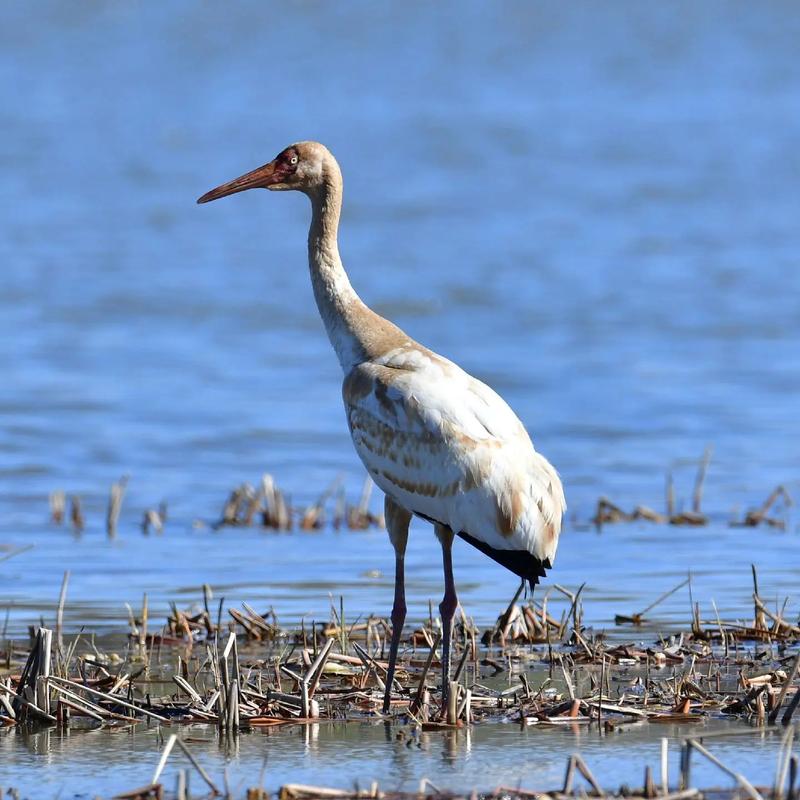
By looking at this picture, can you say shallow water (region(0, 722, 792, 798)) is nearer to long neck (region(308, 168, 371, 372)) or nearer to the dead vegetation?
long neck (region(308, 168, 371, 372))

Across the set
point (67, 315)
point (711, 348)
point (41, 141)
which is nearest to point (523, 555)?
point (711, 348)

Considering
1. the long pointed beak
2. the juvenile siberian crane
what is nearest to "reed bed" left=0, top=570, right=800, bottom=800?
the juvenile siberian crane

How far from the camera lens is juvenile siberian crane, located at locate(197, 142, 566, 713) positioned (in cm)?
809

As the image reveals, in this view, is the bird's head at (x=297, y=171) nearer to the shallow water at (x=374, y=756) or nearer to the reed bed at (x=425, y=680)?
the reed bed at (x=425, y=680)

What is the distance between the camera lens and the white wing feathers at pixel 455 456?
26.6 feet

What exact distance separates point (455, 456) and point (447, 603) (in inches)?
24.4

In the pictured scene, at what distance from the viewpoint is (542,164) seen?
44281 mm

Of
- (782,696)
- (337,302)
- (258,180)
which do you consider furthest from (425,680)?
(258,180)

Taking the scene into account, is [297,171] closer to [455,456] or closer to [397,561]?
[455,456]

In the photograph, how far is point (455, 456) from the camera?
26.8ft

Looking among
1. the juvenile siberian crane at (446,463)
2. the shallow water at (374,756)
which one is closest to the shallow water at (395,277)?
the shallow water at (374,756)

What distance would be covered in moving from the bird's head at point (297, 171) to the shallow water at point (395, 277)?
7.47ft

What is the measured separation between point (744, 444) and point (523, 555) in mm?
9372

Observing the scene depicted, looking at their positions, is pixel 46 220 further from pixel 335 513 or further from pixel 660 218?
pixel 335 513
